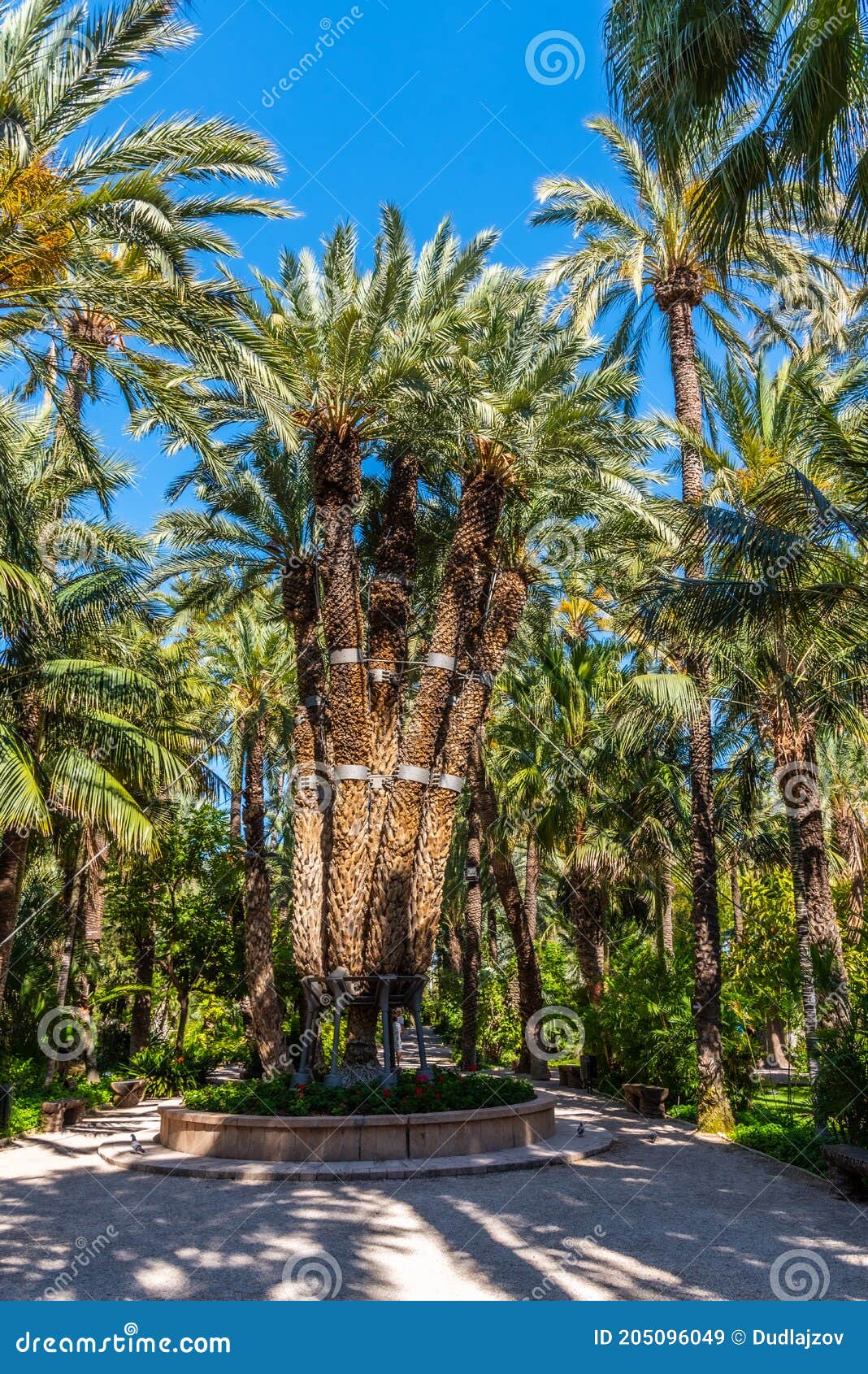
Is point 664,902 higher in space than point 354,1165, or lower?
higher

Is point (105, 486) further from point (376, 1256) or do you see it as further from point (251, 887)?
point (251, 887)

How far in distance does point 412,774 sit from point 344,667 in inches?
73.0

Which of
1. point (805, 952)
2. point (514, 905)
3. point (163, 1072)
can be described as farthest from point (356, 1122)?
point (163, 1072)

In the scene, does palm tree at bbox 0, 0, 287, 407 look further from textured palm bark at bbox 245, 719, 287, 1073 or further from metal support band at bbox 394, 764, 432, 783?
textured palm bark at bbox 245, 719, 287, 1073

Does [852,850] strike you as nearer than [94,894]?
No

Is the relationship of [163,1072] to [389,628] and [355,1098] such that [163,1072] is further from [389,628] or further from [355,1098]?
[389,628]

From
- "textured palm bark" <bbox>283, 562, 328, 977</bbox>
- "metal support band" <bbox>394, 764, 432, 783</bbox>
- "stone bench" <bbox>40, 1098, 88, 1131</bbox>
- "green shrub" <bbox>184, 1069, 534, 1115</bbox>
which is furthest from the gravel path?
"metal support band" <bbox>394, 764, 432, 783</bbox>

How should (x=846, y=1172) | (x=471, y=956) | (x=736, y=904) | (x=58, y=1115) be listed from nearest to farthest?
1. (x=846, y=1172)
2. (x=58, y=1115)
3. (x=471, y=956)
4. (x=736, y=904)

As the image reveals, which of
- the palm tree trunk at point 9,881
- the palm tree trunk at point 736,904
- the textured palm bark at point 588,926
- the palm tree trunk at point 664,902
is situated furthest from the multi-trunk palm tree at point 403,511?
the palm tree trunk at point 736,904

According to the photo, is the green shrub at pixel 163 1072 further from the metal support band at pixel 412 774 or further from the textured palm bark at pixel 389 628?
the metal support band at pixel 412 774

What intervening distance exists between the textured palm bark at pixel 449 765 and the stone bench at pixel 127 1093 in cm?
890

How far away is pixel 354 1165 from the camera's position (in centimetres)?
1041

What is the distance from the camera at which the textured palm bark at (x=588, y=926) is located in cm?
2100

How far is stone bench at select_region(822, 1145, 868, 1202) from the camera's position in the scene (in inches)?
335
